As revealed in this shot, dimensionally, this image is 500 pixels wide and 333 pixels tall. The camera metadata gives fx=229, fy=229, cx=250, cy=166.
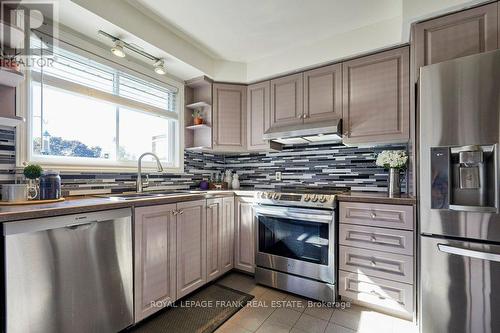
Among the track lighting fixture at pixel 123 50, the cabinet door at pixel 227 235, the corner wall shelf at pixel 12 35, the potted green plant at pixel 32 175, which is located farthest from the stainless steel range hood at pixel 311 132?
the corner wall shelf at pixel 12 35

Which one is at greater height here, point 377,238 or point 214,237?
point 377,238

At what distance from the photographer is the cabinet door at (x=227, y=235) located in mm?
2426

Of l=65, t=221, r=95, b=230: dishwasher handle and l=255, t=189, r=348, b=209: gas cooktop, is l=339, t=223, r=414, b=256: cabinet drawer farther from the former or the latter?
l=65, t=221, r=95, b=230: dishwasher handle

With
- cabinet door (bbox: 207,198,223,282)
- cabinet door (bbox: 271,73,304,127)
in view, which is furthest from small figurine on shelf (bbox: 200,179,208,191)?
cabinet door (bbox: 271,73,304,127)

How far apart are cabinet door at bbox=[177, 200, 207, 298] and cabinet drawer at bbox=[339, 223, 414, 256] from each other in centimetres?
126

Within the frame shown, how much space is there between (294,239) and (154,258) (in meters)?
1.23

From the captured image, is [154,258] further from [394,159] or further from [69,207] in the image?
[394,159]

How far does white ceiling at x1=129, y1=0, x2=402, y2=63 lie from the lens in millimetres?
1854

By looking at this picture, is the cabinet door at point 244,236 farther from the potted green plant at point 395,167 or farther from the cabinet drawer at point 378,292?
the potted green plant at point 395,167

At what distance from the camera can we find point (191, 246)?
2.05 meters

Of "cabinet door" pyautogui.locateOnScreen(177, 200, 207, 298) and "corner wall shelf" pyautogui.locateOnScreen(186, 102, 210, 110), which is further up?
"corner wall shelf" pyautogui.locateOnScreen(186, 102, 210, 110)

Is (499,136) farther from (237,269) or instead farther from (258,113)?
(237,269)

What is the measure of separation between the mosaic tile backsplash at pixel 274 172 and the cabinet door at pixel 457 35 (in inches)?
34.6

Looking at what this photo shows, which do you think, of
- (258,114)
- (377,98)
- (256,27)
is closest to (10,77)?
(256,27)
